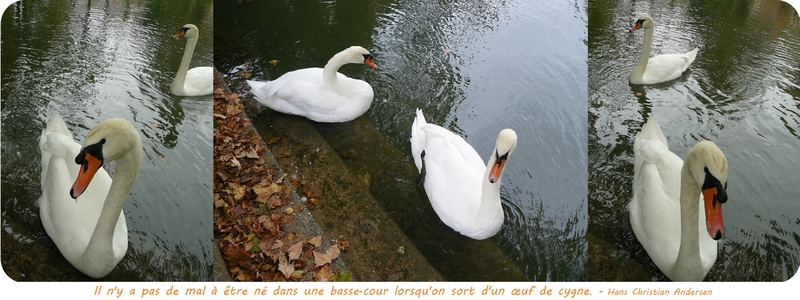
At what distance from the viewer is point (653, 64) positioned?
375 cm

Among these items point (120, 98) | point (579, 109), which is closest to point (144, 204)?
point (120, 98)

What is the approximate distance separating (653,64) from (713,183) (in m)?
1.84

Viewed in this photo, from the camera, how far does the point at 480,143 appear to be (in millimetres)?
3705

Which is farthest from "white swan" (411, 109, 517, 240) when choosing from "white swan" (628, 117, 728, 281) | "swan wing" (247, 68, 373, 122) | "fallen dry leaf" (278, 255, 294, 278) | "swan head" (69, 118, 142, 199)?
"swan head" (69, 118, 142, 199)

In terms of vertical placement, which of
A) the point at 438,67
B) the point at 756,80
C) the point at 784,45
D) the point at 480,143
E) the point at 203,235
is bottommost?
the point at 203,235

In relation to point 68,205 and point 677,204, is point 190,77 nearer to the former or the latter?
point 68,205

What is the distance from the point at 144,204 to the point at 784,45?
4.55 metres

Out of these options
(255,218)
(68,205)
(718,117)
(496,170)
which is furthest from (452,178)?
(68,205)

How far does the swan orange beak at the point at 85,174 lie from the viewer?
7.33 feet

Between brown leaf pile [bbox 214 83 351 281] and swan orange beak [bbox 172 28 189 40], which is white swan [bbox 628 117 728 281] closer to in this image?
brown leaf pile [bbox 214 83 351 281]

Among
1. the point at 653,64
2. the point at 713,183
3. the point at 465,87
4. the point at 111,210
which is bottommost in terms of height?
the point at 111,210

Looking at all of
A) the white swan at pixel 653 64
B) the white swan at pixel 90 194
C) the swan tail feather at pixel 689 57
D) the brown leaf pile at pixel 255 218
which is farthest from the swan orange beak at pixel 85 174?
the swan tail feather at pixel 689 57

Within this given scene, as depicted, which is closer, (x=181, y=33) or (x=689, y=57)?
(x=181, y=33)
